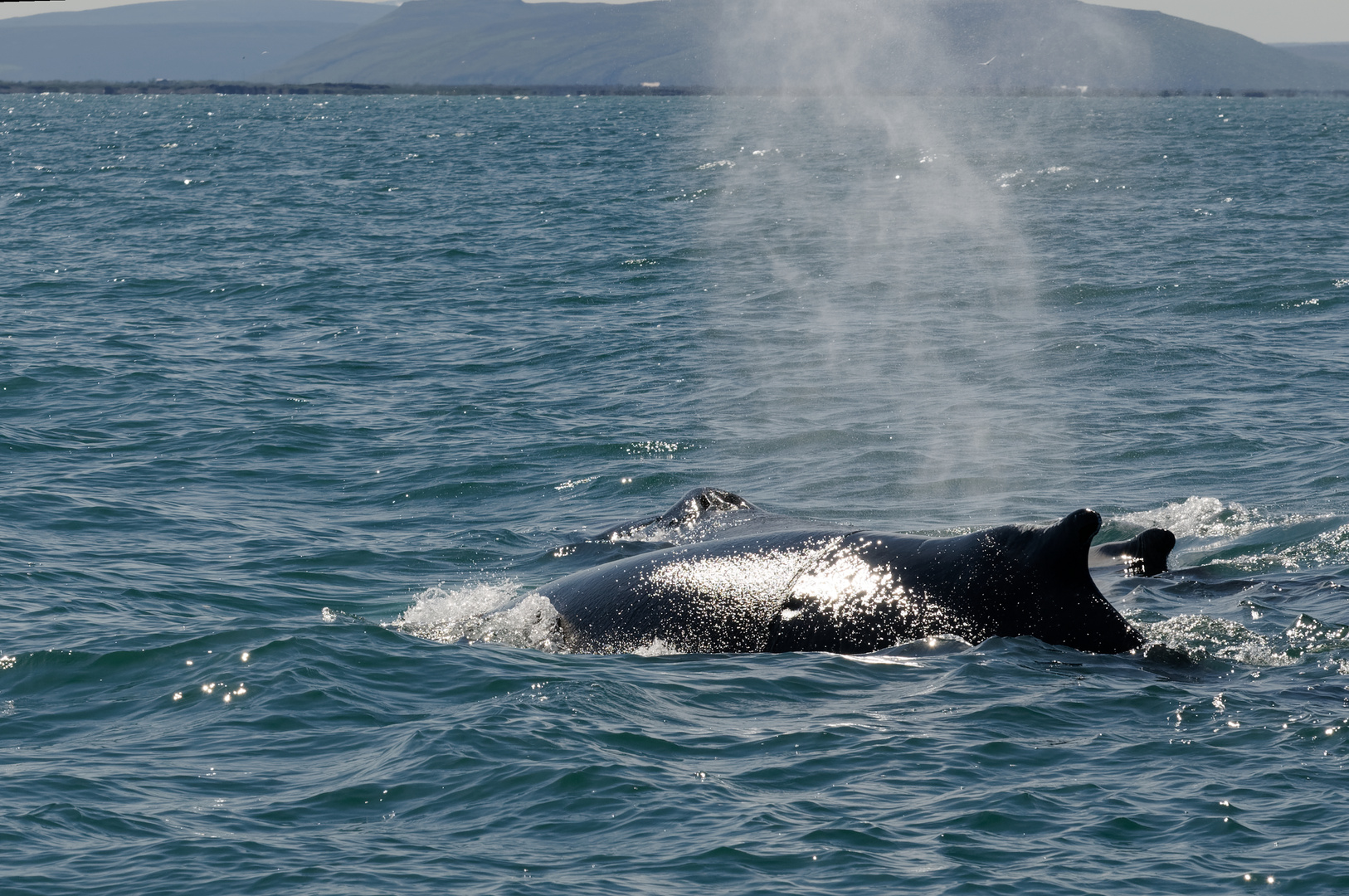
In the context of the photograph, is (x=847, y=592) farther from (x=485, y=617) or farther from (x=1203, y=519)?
(x=1203, y=519)

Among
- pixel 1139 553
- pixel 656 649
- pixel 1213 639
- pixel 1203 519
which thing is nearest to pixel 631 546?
pixel 656 649

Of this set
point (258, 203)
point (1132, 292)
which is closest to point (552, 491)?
point (1132, 292)

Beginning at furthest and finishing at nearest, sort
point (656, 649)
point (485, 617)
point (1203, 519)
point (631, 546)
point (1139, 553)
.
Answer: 1. point (1203, 519)
2. point (631, 546)
3. point (485, 617)
4. point (1139, 553)
5. point (656, 649)

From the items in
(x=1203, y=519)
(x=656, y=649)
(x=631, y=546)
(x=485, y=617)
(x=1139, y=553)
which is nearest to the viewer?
(x=656, y=649)

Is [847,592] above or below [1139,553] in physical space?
above

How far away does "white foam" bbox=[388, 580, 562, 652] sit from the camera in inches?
473

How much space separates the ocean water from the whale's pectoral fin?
31cm

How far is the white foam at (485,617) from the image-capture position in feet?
39.4

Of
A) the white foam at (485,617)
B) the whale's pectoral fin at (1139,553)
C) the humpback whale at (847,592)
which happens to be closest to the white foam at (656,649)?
the humpback whale at (847,592)

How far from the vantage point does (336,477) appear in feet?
62.7

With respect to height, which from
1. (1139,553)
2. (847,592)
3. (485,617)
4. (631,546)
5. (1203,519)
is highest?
(847,592)

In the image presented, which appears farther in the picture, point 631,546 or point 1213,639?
point 631,546

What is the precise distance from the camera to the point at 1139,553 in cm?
1237

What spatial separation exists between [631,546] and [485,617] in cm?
201
